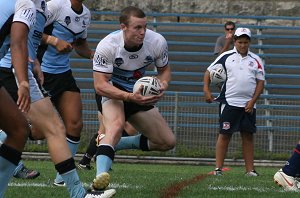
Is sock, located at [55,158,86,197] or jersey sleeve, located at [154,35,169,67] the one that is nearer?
sock, located at [55,158,86,197]

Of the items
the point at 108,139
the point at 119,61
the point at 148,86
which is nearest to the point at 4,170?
the point at 108,139

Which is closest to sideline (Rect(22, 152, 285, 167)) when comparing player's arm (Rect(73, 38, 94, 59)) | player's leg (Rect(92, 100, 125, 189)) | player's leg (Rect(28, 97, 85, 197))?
player's arm (Rect(73, 38, 94, 59))

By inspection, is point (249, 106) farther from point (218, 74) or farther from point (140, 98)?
point (140, 98)

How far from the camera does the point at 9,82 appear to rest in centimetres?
875

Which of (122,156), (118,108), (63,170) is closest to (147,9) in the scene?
(122,156)

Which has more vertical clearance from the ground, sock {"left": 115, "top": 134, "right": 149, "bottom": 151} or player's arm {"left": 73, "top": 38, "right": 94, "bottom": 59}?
player's arm {"left": 73, "top": 38, "right": 94, "bottom": 59}

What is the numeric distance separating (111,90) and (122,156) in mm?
8422

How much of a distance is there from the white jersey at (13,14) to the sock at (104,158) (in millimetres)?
1759

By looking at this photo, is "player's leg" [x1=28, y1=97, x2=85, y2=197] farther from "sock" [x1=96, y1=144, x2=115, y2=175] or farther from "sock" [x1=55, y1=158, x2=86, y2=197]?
"sock" [x1=96, y1=144, x2=115, y2=175]

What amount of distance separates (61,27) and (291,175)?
302 centimetres

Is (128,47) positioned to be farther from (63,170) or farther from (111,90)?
(63,170)

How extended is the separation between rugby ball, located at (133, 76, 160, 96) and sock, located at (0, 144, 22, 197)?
213cm

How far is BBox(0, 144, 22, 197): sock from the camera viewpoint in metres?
7.33

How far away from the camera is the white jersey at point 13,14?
7375 mm
